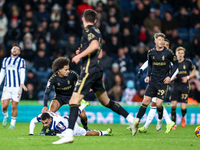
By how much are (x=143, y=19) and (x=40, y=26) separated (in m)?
4.72

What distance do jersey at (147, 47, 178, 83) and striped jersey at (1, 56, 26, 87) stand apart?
350cm

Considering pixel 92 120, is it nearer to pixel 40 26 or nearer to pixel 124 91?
pixel 124 91

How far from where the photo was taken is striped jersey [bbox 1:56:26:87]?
32.4ft

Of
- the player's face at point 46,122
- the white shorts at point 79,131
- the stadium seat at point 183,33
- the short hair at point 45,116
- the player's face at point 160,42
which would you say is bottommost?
the white shorts at point 79,131

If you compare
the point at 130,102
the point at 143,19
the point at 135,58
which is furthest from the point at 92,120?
the point at 143,19

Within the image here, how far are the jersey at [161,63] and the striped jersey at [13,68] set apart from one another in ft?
11.5

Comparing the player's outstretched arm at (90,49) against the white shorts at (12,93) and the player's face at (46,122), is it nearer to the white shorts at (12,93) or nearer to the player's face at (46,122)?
the player's face at (46,122)

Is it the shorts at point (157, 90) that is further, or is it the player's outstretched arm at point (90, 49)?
the shorts at point (157, 90)

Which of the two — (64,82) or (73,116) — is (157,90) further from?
(73,116)

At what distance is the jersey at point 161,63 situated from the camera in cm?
864

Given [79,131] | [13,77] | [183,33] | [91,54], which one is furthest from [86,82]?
[183,33]

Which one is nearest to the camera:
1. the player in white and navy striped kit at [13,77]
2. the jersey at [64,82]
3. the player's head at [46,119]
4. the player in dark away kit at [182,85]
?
the player's head at [46,119]

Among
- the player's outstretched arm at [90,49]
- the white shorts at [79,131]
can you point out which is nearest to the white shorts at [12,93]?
the white shorts at [79,131]

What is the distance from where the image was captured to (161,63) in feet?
28.5
